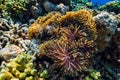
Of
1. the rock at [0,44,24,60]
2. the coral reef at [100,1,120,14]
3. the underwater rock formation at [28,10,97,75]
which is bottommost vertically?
A: the coral reef at [100,1,120,14]

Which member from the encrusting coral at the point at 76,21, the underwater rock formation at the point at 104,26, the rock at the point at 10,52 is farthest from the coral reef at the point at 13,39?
the underwater rock formation at the point at 104,26

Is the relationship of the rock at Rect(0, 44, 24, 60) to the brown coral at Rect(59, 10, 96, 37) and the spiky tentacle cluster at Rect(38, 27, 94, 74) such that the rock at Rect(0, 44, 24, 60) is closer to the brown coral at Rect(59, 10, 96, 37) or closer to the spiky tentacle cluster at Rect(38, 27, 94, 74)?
the spiky tentacle cluster at Rect(38, 27, 94, 74)

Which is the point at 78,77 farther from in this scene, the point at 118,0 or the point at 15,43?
the point at 118,0

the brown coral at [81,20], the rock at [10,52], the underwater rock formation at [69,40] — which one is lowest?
the rock at [10,52]

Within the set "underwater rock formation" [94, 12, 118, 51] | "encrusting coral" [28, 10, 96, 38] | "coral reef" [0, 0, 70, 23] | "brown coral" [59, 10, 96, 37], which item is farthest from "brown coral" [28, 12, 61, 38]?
"coral reef" [0, 0, 70, 23]

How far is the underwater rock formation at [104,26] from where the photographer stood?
5922 millimetres

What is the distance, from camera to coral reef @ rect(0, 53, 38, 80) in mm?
5465

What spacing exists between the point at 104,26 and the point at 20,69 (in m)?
1.94

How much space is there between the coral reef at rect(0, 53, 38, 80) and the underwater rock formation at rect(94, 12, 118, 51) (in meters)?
1.46

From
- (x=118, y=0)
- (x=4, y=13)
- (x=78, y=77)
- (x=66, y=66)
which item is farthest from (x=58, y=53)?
(x=118, y=0)

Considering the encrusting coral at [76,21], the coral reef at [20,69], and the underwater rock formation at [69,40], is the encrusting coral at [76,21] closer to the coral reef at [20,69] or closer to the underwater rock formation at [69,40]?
the underwater rock formation at [69,40]

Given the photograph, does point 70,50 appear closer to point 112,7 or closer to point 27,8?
Result: point 27,8

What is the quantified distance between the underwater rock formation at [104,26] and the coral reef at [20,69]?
1463 millimetres

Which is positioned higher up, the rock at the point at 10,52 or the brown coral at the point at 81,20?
the brown coral at the point at 81,20
